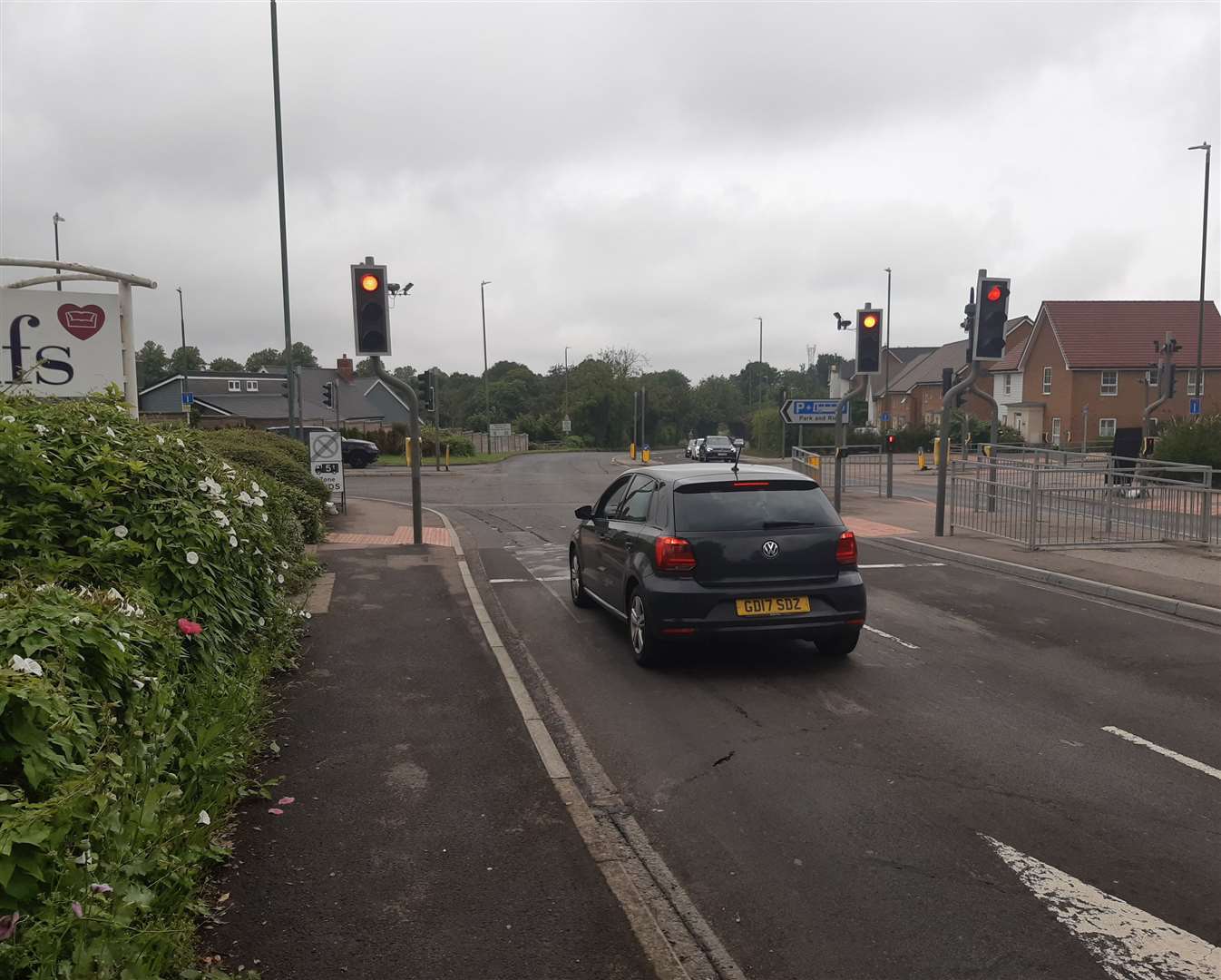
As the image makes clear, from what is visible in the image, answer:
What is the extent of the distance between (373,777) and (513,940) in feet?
6.19

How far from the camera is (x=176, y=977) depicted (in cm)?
323

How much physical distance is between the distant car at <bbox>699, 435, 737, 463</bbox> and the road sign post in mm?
29492

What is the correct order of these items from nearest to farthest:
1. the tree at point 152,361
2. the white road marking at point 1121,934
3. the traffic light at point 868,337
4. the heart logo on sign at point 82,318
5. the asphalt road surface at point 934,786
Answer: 1. the white road marking at point 1121,934
2. the asphalt road surface at point 934,786
3. the heart logo on sign at point 82,318
4. the traffic light at point 868,337
5. the tree at point 152,361

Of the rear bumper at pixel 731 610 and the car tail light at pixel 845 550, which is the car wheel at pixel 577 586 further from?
the car tail light at pixel 845 550

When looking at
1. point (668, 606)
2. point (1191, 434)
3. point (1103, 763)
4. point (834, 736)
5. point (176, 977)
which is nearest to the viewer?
point (176, 977)

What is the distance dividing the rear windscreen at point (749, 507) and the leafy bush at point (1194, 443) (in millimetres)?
20527

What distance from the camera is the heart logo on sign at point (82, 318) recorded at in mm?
9781

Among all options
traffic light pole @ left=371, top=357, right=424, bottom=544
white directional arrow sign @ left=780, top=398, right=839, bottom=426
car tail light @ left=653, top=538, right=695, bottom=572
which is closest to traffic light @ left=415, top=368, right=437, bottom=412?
traffic light pole @ left=371, top=357, right=424, bottom=544

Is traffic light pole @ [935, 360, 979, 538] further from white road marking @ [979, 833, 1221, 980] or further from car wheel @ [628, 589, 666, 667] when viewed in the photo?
white road marking @ [979, 833, 1221, 980]

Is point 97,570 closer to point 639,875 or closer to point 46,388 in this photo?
point 639,875

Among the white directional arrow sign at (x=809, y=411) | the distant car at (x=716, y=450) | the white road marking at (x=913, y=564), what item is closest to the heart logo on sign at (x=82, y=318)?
the white road marking at (x=913, y=564)

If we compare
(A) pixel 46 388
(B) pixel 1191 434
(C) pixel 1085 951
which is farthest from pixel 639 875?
(B) pixel 1191 434

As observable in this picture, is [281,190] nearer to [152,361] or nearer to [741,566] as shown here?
[741,566]

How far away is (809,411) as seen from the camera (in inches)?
803
